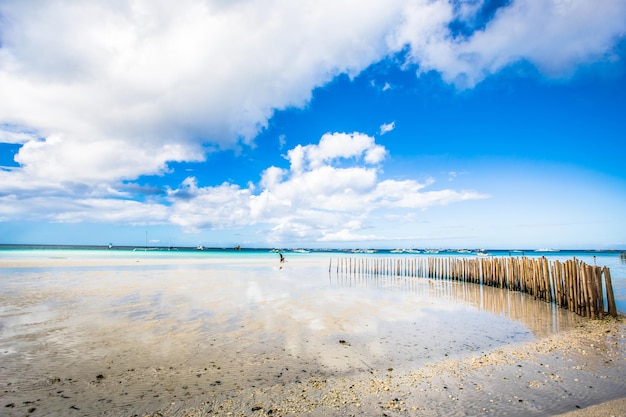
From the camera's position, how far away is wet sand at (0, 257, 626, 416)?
5.09 metres

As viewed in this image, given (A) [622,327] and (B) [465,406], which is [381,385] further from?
(A) [622,327]

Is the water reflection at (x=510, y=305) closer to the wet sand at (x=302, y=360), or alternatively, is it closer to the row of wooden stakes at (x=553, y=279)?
the wet sand at (x=302, y=360)

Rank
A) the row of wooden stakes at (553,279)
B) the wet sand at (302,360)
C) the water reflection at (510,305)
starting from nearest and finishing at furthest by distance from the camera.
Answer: the wet sand at (302,360) < the water reflection at (510,305) < the row of wooden stakes at (553,279)

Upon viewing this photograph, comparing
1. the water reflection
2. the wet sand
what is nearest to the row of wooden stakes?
the water reflection

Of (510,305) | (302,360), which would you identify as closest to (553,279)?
(510,305)

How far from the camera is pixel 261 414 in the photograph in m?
4.77

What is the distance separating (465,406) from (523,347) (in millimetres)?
4319

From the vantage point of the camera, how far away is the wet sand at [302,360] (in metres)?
5.09

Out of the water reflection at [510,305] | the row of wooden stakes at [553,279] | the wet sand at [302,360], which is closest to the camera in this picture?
the wet sand at [302,360]

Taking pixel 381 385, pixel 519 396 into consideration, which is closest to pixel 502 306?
pixel 519 396

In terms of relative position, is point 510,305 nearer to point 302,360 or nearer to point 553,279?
point 553,279

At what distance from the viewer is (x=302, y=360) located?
714 cm

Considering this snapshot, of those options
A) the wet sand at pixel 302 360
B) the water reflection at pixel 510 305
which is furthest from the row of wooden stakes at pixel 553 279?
the wet sand at pixel 302 360

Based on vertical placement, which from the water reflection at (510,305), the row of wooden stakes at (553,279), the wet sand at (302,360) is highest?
the row of wooden stakes at (553,279)
